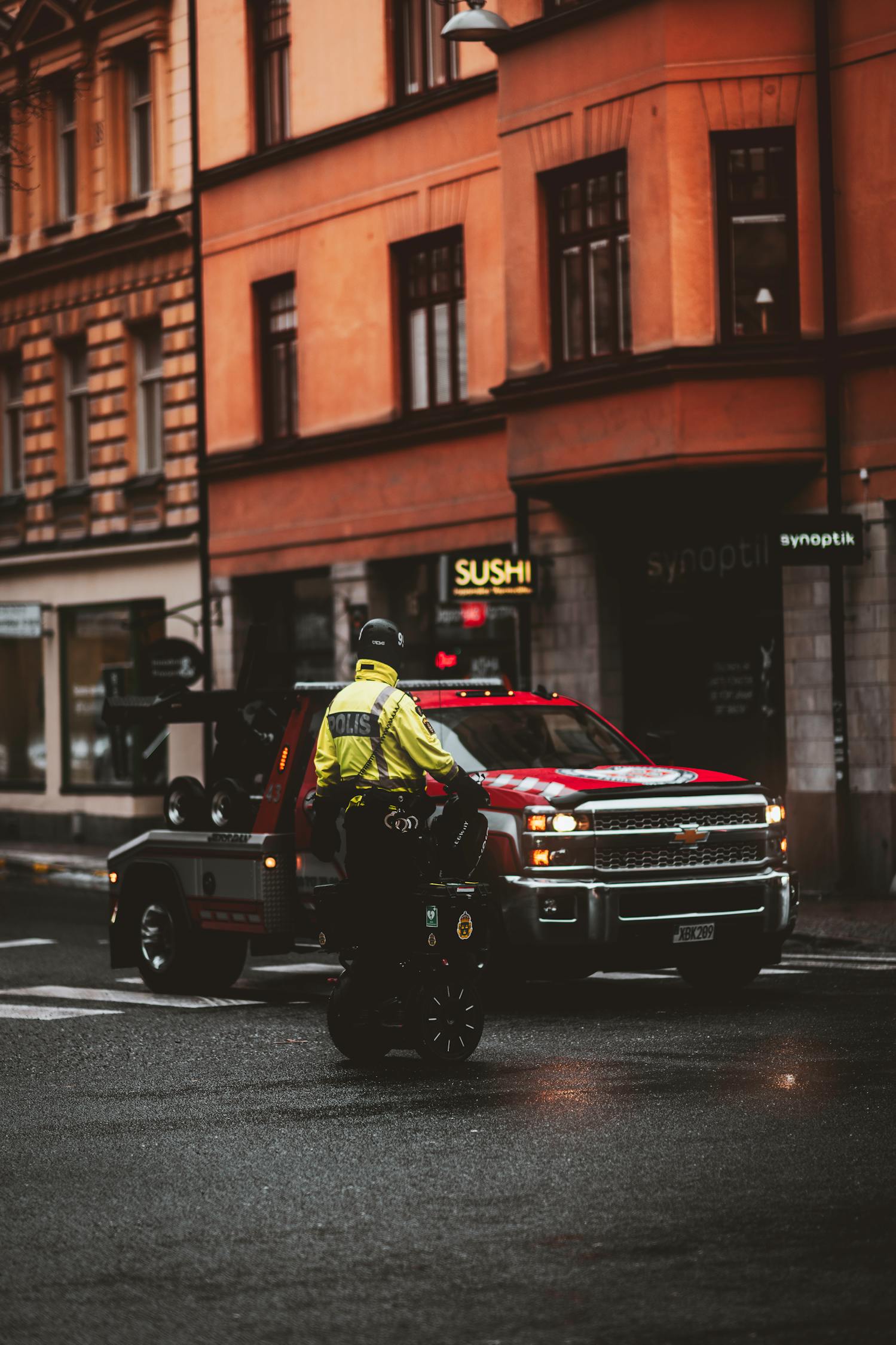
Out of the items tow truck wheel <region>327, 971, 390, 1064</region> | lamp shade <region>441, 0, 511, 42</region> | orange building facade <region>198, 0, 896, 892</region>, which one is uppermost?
lamp shade <region>441, 0, 511, 42</region>

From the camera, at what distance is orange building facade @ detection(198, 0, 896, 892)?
19.7m

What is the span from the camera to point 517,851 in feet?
38.1

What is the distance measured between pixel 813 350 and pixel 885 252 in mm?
1046

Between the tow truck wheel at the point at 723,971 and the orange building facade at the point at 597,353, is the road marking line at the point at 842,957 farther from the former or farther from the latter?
the orange building facade at the point at 597,353

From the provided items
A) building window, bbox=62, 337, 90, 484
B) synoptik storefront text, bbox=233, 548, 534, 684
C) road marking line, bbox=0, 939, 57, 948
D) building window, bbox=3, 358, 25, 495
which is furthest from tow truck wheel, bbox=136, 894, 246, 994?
building window, bbox=3, 358, 25, 495

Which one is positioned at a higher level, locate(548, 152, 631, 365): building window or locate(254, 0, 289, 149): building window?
locate(254, 0, 289, 149): building window

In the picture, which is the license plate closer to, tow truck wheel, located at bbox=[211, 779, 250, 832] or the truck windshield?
the truck windshield

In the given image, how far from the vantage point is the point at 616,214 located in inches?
823

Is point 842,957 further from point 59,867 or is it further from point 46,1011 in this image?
point 59,867

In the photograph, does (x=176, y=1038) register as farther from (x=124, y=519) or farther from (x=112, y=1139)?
(x=124, y=519)

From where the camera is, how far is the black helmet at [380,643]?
9906 mm

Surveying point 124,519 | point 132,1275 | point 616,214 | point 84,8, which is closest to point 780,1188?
point 132,1275

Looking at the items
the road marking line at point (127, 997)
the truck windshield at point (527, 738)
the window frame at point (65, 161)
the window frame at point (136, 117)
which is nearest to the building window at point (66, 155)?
the window frame at point (65, 161)

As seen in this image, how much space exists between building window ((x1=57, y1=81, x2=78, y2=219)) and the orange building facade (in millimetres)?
5017
